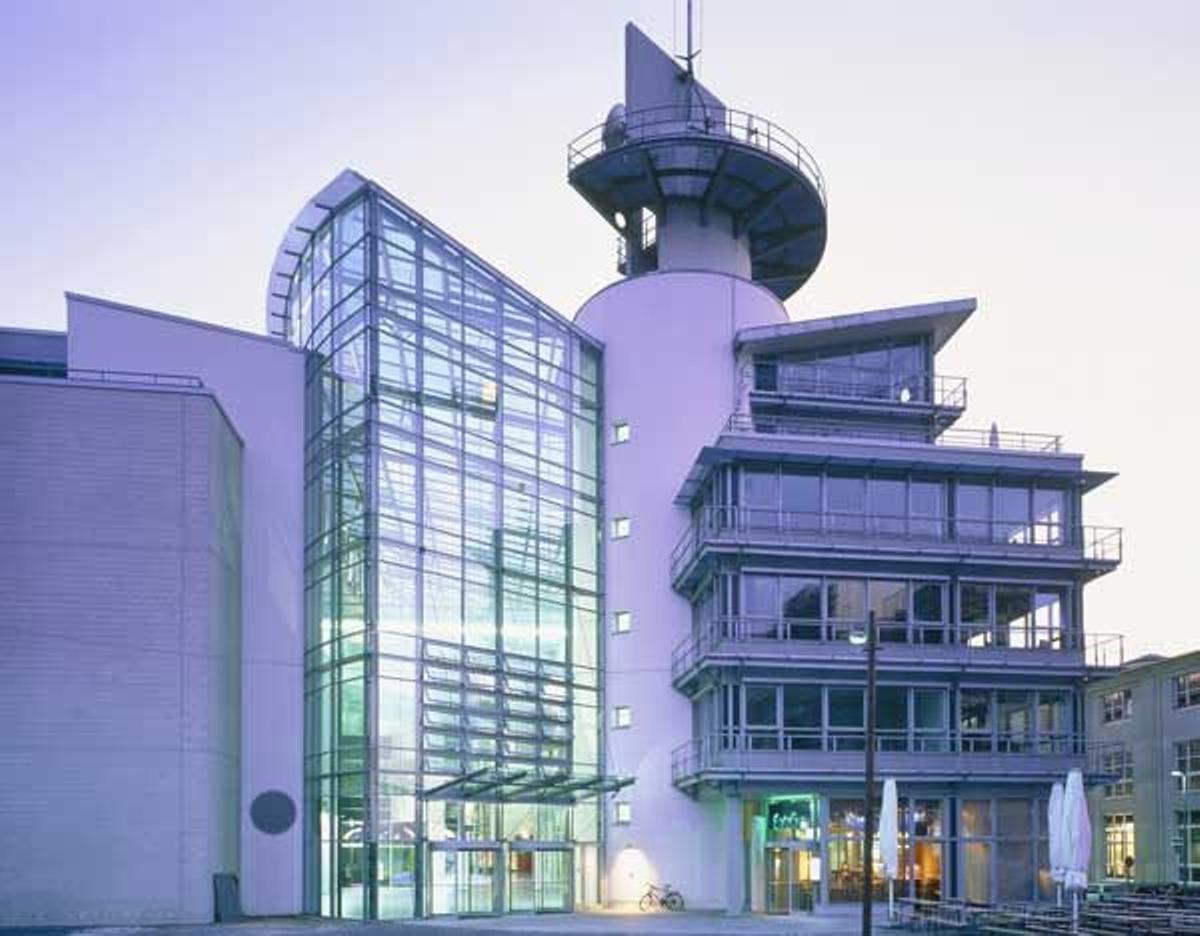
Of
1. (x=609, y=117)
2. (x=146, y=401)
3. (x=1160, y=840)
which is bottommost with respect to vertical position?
(x=1160, y=840)

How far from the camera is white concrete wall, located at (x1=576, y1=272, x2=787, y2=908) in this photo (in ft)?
141

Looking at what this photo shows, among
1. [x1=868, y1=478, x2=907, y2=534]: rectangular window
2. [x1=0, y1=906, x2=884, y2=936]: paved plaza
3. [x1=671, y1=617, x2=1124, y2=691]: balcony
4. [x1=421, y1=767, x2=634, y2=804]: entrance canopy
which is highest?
[x1=868, y1=478, x2=907, y2=534]: rectangular window

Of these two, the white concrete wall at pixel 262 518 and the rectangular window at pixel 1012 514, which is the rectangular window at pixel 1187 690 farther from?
the white concrete wall at pixel 262 518

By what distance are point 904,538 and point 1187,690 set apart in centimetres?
1990

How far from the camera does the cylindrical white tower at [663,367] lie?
43.2 m

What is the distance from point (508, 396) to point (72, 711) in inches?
585

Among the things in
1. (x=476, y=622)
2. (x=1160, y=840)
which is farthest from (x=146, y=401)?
(x=1160, y=840)

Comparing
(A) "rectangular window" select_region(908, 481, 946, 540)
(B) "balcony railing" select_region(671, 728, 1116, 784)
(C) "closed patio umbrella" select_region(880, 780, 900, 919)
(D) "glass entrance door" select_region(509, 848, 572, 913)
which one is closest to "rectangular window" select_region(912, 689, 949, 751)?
(B) "balcony railing" select_region(671, 728, 1116, 784)

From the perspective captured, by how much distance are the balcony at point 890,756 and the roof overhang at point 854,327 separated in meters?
12.3

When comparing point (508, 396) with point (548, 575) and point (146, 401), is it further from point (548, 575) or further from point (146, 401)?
point (146, 401)

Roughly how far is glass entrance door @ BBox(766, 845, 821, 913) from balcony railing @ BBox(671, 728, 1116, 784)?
2.42 metres

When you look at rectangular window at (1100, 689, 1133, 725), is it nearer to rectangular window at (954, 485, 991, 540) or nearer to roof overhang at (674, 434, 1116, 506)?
roof overhang at (674, 434, 1116, 506)

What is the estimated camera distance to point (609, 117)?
50000 millimetres

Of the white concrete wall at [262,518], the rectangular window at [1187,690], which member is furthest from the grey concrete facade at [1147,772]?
the white concrete wall at [262,518]
